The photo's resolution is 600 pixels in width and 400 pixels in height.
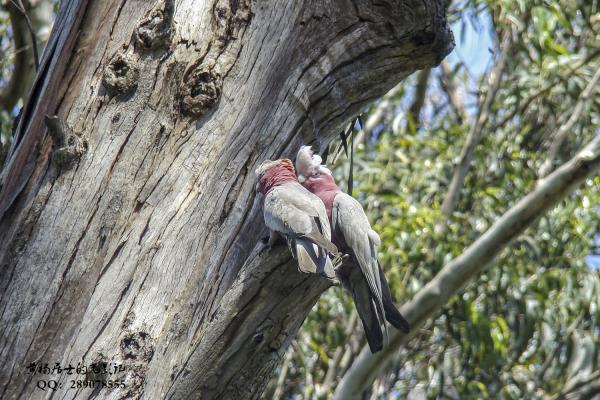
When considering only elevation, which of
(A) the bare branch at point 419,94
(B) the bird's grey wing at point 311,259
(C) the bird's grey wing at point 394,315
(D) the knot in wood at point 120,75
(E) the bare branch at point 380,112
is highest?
(A) the bare branch at point 419,94

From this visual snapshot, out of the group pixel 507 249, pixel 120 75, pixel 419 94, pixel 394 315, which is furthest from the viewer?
pixel 419 94

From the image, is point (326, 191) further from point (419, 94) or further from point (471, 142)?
point (419, 94)

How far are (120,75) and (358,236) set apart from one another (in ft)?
2.62

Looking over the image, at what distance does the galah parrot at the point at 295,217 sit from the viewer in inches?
76.0

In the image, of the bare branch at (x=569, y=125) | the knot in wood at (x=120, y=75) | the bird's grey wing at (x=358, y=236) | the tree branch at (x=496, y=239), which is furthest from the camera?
the bare branch at (x=569, y=125)

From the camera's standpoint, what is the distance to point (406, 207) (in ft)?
17.5

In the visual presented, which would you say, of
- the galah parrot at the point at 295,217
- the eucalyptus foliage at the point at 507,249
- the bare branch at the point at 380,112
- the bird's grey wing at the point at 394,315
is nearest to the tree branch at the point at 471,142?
the eucalyptus foliage at the point at 507,249

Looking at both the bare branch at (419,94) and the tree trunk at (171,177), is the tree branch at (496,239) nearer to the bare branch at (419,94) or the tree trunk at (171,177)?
the tree trunk at (171,177)

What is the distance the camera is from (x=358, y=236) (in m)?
2.45

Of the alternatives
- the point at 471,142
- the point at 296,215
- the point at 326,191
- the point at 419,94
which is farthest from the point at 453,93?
the point at 296,215

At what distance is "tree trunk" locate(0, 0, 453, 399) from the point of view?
6.32ft

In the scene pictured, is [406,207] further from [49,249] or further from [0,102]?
[49,249]

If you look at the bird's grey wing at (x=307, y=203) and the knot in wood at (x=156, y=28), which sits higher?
the knot in wood at (x=156, y=28)

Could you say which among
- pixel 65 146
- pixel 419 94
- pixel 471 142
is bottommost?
pixel 65 146
